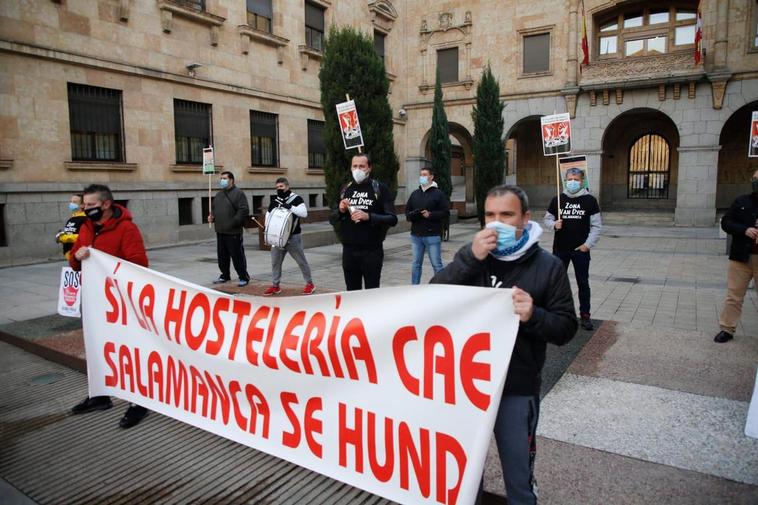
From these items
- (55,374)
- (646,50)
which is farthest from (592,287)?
(646,50)

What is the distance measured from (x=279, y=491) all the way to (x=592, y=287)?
7.40 m

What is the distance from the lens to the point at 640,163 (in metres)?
27.4

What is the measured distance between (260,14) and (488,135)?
1009cm

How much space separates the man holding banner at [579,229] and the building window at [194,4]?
13.9 meters

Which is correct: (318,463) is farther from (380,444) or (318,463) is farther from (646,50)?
(646,50)

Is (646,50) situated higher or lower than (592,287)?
higher

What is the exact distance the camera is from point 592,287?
29.9 feet

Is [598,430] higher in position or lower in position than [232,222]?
lower

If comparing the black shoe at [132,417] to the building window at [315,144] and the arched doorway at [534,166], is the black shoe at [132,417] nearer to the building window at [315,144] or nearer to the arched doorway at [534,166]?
A: the building window at [315,144]

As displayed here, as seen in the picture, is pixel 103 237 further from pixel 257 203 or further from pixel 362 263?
pixel 257 203

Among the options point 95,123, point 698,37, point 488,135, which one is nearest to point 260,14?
point 95,123

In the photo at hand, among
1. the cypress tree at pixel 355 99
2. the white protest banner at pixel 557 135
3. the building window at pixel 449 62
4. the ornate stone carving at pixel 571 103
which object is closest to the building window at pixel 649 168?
the ornate stone carving at pixel 571 103

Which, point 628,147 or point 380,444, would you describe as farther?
point 628,147

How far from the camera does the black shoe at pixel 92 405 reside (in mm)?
4367
